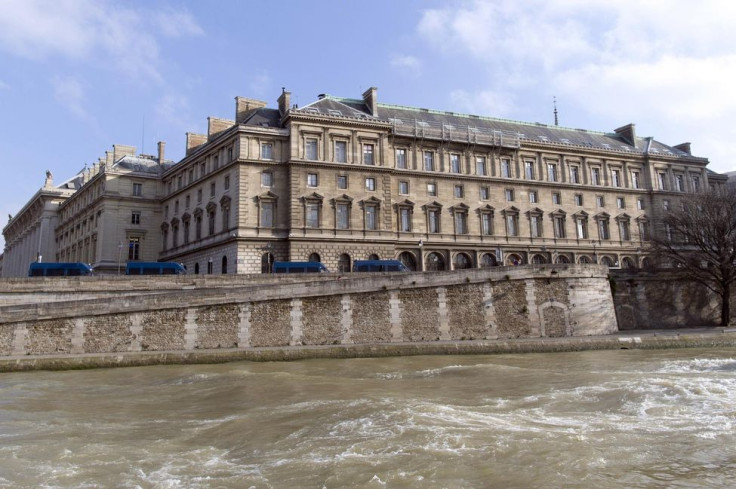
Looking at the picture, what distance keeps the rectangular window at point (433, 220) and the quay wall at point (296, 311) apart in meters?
16.3

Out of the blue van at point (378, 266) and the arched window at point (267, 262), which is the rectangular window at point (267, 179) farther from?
the blue van at point (378, 266)

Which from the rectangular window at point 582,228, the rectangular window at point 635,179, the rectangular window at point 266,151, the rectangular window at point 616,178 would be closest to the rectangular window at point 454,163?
the rectangular window at point 582,228

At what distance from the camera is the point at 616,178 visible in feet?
168

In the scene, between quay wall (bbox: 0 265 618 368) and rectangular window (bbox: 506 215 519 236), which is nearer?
quay wall (bbox: 0 265 618 368)

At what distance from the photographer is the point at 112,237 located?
49594 millimetres

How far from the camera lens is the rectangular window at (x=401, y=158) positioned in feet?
142

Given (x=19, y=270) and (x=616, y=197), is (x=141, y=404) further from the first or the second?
(x=19, y=270)

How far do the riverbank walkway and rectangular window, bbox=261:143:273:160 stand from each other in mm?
20312

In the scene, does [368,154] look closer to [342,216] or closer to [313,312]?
[342,216]

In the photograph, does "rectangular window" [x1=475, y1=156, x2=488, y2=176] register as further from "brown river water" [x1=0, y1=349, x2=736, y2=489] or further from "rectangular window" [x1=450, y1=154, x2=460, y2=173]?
"brown river water" [x1=0, y1=349, x2=736, y2=489]

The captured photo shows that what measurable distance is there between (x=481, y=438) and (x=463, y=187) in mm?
37460

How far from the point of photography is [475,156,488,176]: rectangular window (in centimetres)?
4612

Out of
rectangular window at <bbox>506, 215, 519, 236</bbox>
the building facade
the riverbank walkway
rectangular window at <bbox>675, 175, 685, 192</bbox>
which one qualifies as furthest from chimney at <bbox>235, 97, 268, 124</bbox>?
rectangular window at <bbox>675, 175, 685, 192</bbox>

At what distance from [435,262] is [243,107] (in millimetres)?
18436
